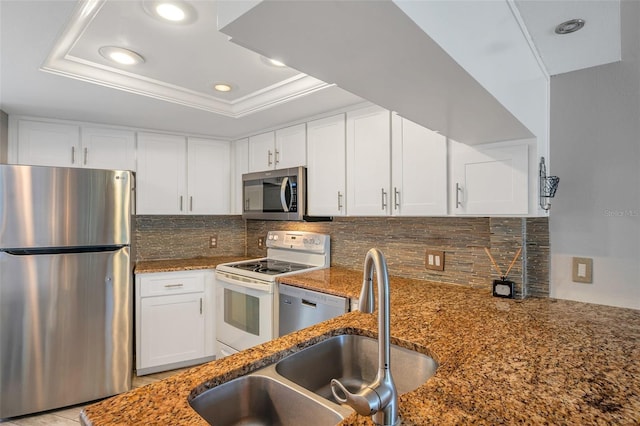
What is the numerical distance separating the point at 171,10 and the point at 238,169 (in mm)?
2017

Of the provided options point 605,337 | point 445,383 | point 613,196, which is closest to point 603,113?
point 613,196

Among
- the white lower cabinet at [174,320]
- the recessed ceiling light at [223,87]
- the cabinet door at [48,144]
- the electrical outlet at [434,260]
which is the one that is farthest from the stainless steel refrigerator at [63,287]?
the electrical outlet at [434,260]

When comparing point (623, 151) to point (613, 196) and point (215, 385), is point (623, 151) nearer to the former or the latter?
point (613, 196)

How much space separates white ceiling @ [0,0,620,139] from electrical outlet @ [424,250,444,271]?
116cm

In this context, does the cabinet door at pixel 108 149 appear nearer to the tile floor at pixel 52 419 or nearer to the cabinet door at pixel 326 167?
the cabinet door at pixel 326 167

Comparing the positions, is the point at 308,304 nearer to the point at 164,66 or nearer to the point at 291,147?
the point at 291,147

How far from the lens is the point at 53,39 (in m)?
1.51

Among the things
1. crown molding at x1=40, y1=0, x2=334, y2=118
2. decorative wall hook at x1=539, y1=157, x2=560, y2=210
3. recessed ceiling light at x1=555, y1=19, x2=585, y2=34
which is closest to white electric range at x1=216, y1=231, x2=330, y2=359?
crown molding at x1=40, y1=0, x2=334, y2=118

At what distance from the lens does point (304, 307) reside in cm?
221

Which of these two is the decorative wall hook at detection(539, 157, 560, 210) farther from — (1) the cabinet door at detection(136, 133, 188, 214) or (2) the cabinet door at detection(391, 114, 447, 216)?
(1) the cabinet door at detection(136, 133, 188, 214)

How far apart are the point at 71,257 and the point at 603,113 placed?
10.9 feet

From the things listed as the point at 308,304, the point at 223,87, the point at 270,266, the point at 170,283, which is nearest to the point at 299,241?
the point at 270,266

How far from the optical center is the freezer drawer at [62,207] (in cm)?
217

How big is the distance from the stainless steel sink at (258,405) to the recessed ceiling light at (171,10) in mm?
1471
